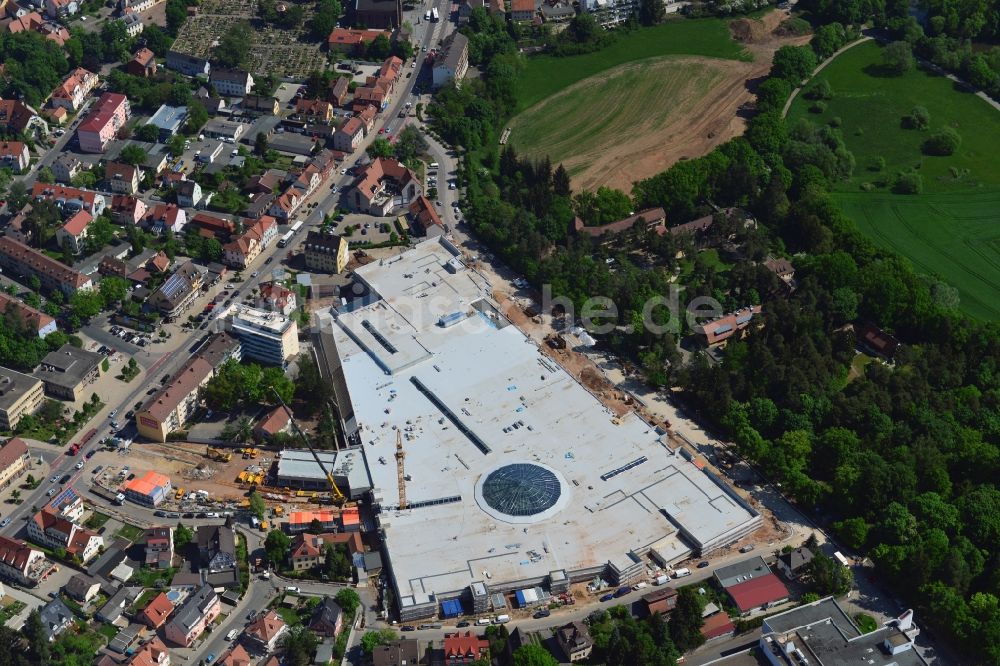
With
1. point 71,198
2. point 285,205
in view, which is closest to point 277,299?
point 285,205

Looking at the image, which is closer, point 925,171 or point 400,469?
point 400,469

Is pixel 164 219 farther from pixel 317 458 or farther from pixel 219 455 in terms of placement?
pixel 317 458

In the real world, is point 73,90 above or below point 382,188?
above

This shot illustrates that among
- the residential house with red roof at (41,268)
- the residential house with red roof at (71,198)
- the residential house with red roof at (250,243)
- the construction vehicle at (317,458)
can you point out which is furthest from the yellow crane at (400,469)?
the residential house with red roof at (71,198)

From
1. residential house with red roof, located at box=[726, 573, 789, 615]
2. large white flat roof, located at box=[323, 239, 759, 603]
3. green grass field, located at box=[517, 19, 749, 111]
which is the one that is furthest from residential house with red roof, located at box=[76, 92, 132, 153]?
residential house with red roof, located at box=[726, 573, 789, 615]

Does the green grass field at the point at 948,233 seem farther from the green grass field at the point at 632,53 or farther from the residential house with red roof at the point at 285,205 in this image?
the residential house with red roof at the point at 285,205

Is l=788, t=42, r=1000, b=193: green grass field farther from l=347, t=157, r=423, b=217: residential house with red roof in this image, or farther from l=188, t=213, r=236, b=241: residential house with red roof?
l=188, t=213, r=236, b=241: residential house with red roof
